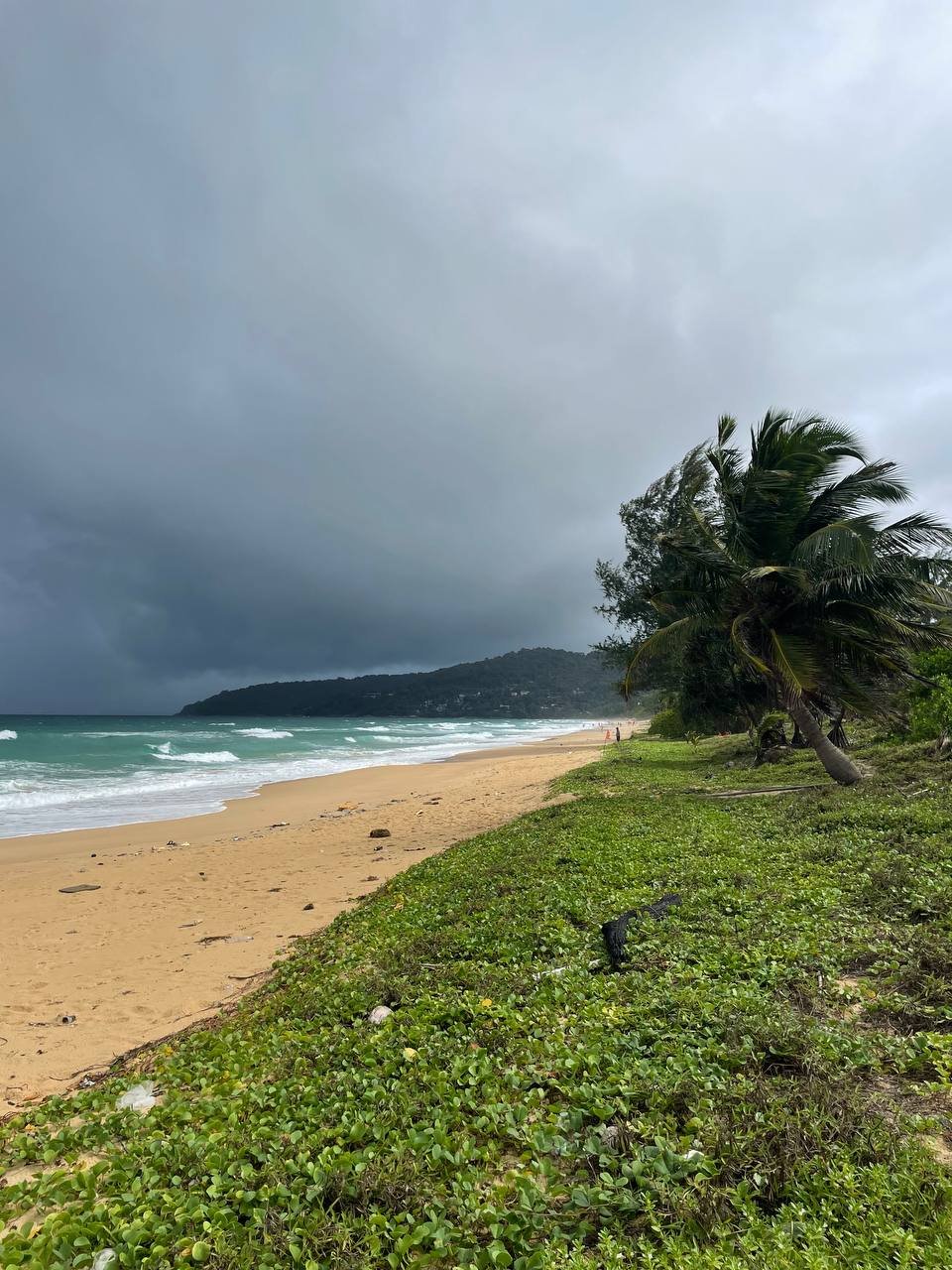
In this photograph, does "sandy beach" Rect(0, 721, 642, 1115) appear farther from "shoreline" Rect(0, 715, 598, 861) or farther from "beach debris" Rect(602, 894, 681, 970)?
"beach debris" Rect(602, 894, 681, 970)

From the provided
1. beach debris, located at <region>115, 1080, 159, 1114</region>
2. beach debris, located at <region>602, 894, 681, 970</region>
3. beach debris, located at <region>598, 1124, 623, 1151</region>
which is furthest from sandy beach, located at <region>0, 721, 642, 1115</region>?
beach debris, located at <region>598, 1124, 623, 1151</region>

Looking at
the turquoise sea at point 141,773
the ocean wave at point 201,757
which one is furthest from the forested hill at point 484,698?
the ocean wave at point 201,757

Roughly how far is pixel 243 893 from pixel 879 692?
1415cm

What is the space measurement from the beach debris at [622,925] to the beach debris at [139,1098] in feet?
12.6

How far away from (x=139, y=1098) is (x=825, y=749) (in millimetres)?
13648

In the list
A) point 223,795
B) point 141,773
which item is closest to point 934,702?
point 223,795

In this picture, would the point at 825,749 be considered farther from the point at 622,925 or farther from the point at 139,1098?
the point at 139,1098

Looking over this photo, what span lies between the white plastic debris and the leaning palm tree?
40.1 feet

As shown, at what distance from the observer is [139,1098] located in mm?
A: 4773

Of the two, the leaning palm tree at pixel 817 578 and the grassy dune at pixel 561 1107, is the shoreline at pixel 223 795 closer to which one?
the grassy dune at pixel 561 1107

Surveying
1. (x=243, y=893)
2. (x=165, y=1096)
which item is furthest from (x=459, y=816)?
(x=165, y=1096)

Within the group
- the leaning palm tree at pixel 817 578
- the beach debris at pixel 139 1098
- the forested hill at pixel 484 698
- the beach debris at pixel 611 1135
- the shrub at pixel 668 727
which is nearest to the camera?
the beach debris at pixel 611 1135

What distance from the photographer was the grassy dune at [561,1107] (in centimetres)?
272

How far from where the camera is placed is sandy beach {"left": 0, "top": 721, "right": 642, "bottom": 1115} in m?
6.63
